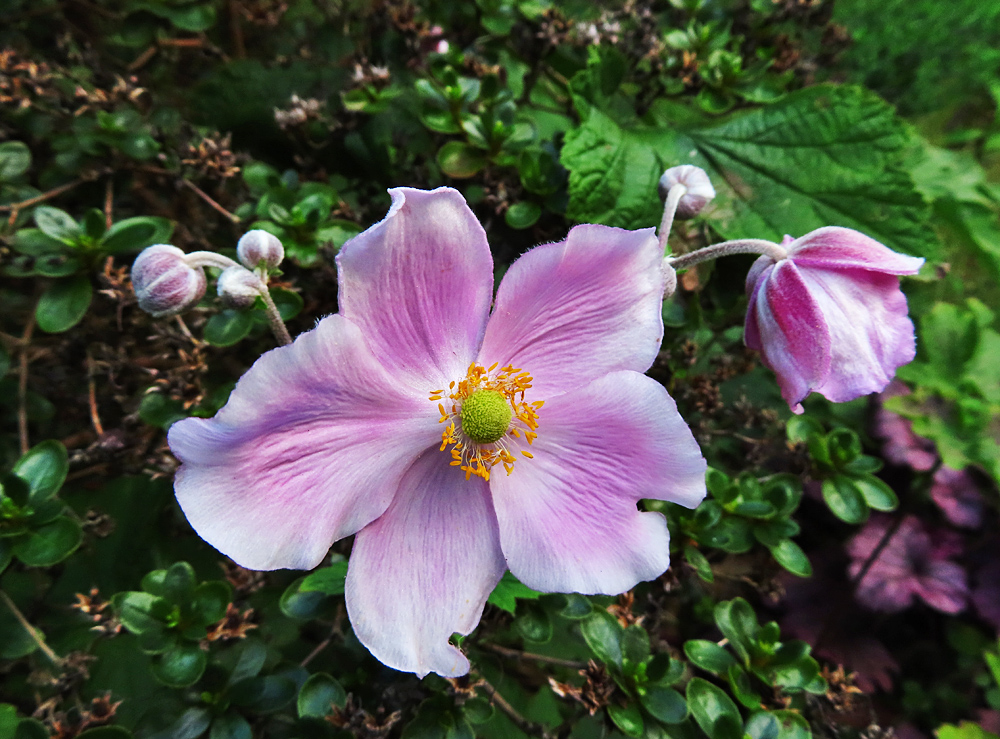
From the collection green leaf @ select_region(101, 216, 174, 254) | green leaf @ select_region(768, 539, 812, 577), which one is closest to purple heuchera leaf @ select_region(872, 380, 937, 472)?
green leaf @ select_region(768, 539, 812, 577)

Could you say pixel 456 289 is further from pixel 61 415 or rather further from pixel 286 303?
pixel 61 415

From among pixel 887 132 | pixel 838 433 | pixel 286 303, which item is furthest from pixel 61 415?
pixel 887 132

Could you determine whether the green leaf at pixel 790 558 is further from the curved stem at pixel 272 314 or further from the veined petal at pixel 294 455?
the curved stem at pixel 272 314

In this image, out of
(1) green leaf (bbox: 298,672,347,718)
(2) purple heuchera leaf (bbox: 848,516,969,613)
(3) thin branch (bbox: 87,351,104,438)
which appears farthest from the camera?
(2) purple heuchera leaf (bbox: 848,516,969,613)

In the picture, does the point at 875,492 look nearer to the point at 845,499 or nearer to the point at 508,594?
the point at 845,499

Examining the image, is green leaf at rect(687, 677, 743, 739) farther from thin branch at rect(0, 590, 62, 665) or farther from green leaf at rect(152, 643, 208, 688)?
thin branch at rect(0, 590, 62, 665)

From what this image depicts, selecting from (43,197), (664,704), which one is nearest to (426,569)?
(664,704)

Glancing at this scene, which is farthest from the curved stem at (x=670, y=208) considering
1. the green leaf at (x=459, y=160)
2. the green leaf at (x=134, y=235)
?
the green leaf at (x=134, y=235)
